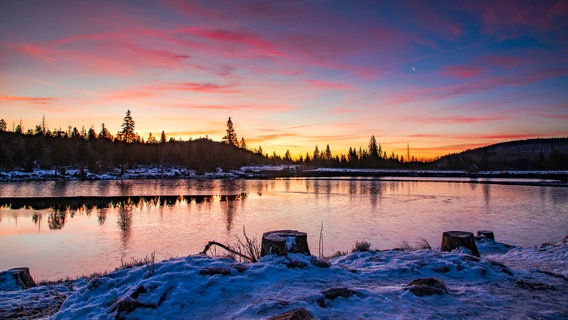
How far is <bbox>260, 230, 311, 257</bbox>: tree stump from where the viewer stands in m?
6.89

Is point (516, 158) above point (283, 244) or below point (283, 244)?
above

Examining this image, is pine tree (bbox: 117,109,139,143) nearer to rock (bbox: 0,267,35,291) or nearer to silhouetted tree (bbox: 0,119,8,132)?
silhouetted tree (bbox: 0,119,8,132)

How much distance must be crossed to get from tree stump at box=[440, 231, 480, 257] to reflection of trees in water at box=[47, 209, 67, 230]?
19.1 metres

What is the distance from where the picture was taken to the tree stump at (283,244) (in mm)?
6895

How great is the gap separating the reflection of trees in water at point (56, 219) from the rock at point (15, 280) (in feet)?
41.1

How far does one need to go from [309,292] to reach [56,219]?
21816 mm

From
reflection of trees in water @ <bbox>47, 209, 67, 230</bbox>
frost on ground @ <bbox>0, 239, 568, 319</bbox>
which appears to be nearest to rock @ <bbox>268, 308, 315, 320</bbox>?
frost on ground @ <bbox>0, 239, 568, 319</bbox>

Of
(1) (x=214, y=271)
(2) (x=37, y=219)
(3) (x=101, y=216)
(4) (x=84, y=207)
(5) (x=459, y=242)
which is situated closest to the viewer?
(1) (x=214, y=271)

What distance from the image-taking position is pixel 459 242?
8828mm

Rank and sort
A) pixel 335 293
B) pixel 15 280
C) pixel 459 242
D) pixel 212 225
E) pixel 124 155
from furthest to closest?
pixel 124 155 → pixel 212 225 → pixel 459 242 → pixel 15 280 → pixel 335 293

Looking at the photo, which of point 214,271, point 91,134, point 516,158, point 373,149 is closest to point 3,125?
point 91,134

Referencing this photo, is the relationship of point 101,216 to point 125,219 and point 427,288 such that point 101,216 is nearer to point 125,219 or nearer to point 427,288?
point 125,219

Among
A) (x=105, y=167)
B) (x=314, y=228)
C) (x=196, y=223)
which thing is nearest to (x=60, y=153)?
(x=105, y=167)

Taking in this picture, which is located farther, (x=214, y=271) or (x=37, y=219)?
(x=37, y=219)
